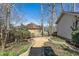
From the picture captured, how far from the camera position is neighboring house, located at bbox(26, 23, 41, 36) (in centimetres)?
395

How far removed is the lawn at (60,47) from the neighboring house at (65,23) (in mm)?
82

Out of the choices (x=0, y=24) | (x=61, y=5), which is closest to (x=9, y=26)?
(x=0, y=24)

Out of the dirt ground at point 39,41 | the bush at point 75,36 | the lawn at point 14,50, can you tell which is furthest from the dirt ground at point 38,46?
the bush at point 75,36

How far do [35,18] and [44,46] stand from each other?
1.23 feet

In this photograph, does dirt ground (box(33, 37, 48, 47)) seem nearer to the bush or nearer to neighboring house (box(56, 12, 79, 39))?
neighboring house (box(56, 12, 79, 39))

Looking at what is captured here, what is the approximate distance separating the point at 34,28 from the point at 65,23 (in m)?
0.40

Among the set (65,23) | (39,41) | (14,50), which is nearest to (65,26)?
(65,23)

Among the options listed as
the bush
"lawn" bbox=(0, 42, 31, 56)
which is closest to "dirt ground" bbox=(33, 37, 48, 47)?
"lawn" bbox=(0, 42, 31, 56)

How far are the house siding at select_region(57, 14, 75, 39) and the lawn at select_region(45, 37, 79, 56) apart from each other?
0.08 metres

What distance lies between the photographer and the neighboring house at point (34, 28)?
3951 millimetres

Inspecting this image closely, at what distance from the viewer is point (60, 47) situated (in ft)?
13.0

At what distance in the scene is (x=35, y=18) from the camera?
3947 millimetres

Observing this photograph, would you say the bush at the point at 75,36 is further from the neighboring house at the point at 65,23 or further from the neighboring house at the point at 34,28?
the neighboring house at the point at 34,28

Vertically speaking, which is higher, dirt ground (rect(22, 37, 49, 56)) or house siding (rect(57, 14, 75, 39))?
house siding (rect(57, 14, 75, 39))
